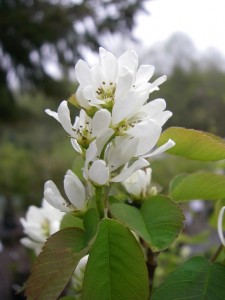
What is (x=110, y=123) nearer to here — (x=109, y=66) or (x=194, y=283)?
(x=109, y=66)

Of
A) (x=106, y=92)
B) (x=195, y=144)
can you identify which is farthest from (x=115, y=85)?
(x=195, y=144)

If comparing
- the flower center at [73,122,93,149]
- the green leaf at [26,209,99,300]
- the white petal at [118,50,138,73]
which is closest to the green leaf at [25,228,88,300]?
the green leaf at [26,209,99,300]

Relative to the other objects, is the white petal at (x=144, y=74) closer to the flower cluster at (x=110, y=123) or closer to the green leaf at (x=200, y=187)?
the flower cluster at (x=110, y=123)

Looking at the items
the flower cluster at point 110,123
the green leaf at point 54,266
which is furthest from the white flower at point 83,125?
the green leaf at point 54,266

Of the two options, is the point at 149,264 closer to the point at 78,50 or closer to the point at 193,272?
the point at 193,272

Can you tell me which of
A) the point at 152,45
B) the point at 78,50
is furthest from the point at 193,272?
the point at 152,45

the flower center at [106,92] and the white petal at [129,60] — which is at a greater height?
the white petal at [129,60]
